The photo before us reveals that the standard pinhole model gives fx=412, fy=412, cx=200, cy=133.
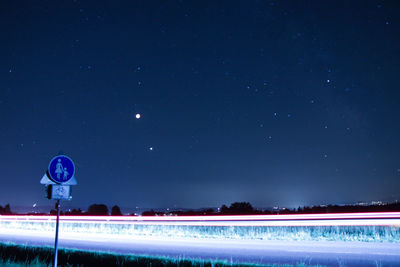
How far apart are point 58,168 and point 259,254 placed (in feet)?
23.2

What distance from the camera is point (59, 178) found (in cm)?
948

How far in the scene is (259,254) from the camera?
13211 mm

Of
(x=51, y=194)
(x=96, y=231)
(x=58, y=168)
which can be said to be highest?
(x=58, y=168)

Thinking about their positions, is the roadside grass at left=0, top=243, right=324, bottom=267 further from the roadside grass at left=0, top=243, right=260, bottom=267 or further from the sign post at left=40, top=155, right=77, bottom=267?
the sign post at left=40, top=155, right=77, bottom=267

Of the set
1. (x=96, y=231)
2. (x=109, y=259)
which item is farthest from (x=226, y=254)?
(x=96, y=231)

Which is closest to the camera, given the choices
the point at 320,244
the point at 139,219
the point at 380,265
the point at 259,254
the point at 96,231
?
the point at 380,265

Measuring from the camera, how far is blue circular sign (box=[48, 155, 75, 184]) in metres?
9.45

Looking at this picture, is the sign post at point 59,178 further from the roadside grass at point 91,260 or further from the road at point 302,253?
the road at point 302,253

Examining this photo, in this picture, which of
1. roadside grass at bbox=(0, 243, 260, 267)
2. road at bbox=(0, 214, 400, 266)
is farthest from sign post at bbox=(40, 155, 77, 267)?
road at bbox=(0, 214, 400, 266)

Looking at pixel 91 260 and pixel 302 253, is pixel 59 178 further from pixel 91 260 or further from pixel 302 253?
pixel 302 253

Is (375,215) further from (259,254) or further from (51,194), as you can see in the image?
(51,194)

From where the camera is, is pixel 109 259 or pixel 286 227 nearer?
pixel 109 259

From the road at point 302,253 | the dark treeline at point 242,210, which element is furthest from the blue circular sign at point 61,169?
the dark treeline at point 242,210

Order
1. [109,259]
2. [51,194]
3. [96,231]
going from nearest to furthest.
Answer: [51,194] → [109,259] → [96,231]
